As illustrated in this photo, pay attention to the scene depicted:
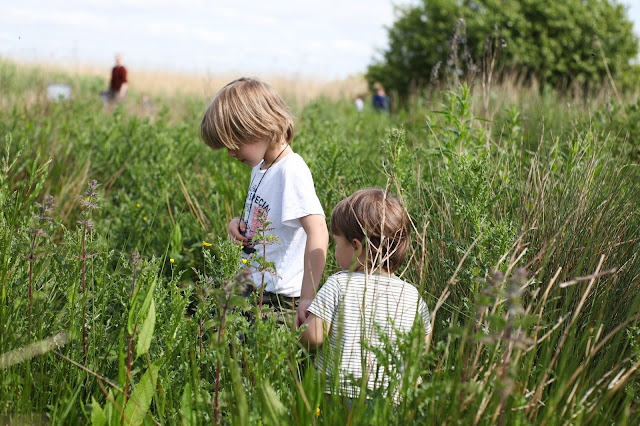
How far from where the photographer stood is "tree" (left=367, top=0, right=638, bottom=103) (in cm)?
1275

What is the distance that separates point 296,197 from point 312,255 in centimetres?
24

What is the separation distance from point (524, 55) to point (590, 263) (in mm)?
11226

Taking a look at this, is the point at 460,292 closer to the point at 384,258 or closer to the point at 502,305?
the point at 502,305

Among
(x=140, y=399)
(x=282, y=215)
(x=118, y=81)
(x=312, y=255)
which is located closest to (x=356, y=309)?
(x=312, y=255)

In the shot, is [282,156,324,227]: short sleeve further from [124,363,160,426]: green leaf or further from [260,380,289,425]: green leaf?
[260,380,289,425]: green leaf

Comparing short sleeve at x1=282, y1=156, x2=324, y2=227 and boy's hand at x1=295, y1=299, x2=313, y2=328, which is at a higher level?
short sleeve at x1=282, y1=156, x2=324, y2=227

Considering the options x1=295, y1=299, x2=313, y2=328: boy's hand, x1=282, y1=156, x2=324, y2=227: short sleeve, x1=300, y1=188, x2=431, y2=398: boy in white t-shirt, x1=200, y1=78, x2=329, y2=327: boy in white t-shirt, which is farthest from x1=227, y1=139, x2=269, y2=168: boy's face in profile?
x1=295, y1=299, x2=313, y2=328: boy's hand

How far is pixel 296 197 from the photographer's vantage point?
2.47 metres

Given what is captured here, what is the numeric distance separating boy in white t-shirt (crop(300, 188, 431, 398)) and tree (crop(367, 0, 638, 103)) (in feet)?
34.9

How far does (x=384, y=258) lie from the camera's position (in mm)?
2008

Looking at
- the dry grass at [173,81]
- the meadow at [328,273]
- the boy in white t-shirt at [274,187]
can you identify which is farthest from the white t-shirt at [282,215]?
the dry grass at [173,81]

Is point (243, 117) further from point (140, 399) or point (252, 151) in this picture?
point (140, 399)

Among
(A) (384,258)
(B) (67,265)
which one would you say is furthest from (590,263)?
(B) (67,265)

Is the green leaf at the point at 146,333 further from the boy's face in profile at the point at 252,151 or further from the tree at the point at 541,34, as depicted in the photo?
the tree at the point at 541,34
